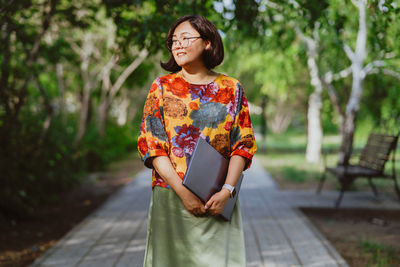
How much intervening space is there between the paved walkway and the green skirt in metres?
2.17

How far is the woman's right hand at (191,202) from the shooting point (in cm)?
207

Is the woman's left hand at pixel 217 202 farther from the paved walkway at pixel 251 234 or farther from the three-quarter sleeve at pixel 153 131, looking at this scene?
the paved walkway at pixel 251 234

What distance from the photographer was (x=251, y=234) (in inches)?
214

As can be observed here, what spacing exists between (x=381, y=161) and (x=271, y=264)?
3779 mm

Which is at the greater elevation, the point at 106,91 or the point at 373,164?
the point at 106,91

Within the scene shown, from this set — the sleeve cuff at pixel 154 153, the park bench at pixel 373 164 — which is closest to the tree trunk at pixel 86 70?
the park bench at pixel 373 164

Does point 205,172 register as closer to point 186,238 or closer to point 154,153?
point 154,153

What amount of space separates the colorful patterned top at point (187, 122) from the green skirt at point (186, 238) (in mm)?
107

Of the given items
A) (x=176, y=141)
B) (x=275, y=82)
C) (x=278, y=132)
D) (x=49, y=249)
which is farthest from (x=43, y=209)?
(x=278, y=132)

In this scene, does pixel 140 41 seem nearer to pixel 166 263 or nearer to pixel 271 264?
pixel 271 264

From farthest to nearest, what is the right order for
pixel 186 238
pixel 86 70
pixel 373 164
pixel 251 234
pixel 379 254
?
pixel 86 70
pixel 373 164
pixel 251 234
pixel 379 254
pixel 186 238

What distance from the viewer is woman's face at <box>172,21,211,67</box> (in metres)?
2.20

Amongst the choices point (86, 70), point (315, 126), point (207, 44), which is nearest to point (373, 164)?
point (207, 44)

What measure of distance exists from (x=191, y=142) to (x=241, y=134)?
0.87ft
